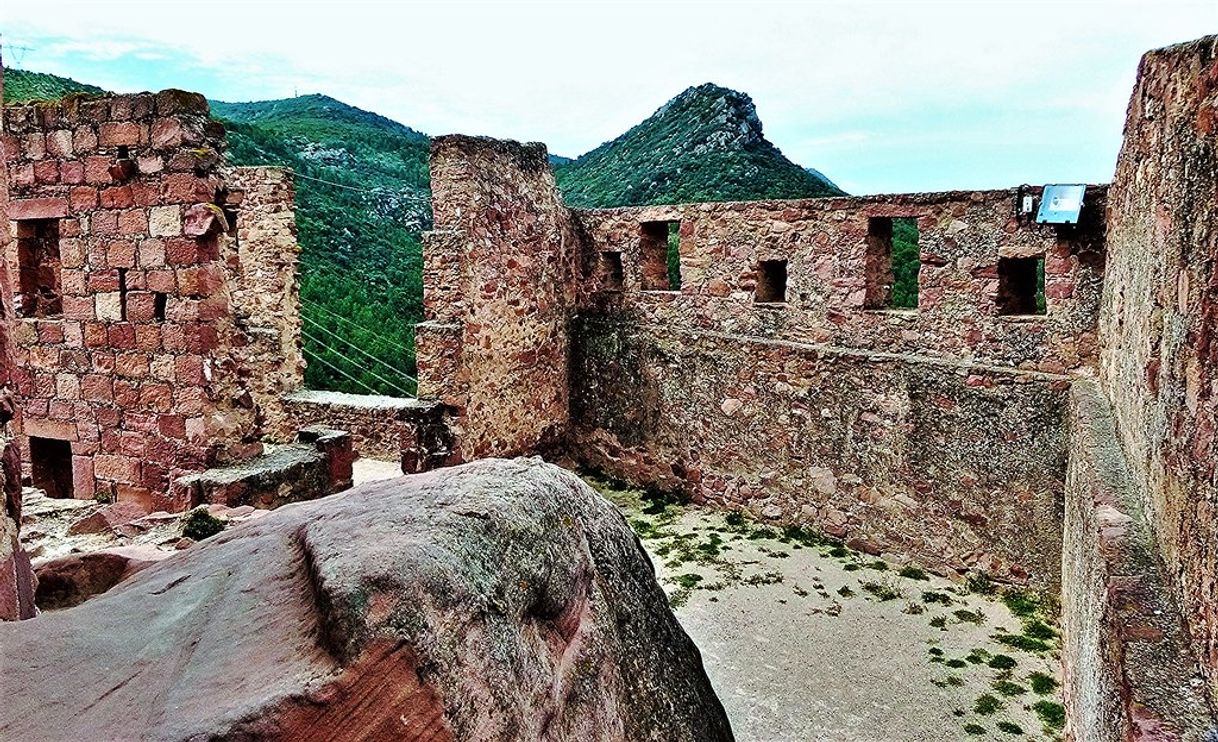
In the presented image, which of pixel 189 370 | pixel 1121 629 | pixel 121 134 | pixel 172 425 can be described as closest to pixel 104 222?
pixel 121 134

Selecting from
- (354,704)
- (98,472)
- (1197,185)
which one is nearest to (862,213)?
(1197,185)

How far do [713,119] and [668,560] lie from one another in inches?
712

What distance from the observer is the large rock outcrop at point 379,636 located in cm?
185

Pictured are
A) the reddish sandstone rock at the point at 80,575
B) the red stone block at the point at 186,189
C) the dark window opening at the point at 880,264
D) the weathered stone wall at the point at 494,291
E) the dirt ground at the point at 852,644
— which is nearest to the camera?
the reddish sandstone rock at the point at 80,575

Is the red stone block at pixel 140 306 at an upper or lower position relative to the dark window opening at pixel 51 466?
upper

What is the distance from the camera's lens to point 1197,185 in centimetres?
264

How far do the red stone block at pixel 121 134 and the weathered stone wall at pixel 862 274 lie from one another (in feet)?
18.4

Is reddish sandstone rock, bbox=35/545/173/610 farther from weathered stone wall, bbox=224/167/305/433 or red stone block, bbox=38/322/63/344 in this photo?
weathered stone wall, bbox=224/167/305/433

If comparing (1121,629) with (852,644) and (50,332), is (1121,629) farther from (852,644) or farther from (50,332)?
(50,332)

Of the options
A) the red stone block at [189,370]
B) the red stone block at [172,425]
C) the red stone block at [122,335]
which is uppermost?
the red stone block at [122,335]

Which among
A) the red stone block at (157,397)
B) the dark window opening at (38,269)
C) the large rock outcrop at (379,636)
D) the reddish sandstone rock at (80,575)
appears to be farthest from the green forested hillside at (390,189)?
the reddish sandstone rock at (80,575)

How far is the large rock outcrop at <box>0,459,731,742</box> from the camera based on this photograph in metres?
1.85

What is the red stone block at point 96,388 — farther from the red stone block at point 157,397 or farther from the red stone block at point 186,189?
the red stone block at point 186,189

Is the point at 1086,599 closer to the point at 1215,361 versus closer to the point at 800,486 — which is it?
the point at 1215,361
